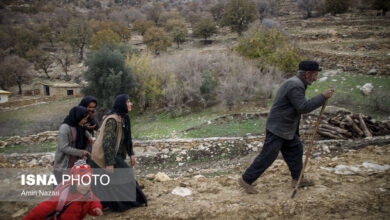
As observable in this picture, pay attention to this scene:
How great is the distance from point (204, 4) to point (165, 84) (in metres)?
57.1

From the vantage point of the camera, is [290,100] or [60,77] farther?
[60,77]

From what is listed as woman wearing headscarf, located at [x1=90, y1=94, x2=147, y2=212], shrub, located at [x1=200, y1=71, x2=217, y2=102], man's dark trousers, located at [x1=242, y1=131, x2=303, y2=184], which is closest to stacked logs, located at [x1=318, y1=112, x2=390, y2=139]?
man's dark trousers, located at [x1=242, y1=131, x2=303, y2=184]

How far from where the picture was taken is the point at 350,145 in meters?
6.07

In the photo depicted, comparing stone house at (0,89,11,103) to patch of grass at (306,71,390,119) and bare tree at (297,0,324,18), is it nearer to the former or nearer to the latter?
patch of grass at (306,71,390,119)

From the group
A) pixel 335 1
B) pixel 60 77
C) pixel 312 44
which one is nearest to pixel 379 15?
pixel 335 1

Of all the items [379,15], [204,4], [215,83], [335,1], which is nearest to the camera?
[215,83]

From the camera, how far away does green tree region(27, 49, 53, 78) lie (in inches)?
1283

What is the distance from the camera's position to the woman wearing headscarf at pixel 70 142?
9.55ft

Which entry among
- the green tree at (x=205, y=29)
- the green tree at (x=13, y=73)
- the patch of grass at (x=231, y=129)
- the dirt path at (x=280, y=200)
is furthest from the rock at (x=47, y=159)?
the green tree at (x=205, y=29)

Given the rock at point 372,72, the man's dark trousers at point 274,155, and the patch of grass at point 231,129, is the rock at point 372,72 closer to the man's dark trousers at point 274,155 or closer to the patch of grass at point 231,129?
the patch of grass at point 231,129

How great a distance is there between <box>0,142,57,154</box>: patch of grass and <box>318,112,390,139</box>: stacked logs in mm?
10197

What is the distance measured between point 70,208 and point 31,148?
9.09 metres

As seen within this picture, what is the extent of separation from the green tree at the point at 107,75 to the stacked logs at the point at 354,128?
13.5 meters

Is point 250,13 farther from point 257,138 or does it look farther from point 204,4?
→ point 204,4
